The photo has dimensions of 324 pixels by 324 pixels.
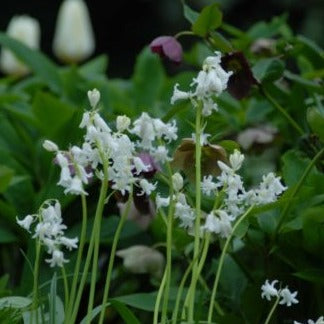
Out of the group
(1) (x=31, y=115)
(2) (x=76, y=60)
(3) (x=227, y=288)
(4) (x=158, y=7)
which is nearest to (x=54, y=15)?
(4) (x=158, y=7)

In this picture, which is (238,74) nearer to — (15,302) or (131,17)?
(15,302)

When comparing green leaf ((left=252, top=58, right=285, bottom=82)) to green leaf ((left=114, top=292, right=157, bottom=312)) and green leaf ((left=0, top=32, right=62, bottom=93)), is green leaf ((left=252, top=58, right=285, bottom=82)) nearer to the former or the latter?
green leaf ((left=114, top=292, right=157, bottom=312))

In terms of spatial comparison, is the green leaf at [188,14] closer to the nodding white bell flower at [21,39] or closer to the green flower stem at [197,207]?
the green flower stem at [197,207]

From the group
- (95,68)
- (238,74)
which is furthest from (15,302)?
(95,68)

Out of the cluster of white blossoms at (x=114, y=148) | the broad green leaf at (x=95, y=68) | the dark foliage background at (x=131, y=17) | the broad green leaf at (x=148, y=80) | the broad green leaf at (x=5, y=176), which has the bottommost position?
the dark foliage background at (x=131, y=17)

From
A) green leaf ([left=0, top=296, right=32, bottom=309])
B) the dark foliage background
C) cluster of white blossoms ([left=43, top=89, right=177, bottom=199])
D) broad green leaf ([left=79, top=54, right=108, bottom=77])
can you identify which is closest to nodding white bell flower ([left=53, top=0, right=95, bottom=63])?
broad green leaf ([left=79, top=54, right=108, bottom=77])

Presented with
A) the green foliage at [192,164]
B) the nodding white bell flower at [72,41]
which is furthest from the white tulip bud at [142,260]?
the nodding white bell flower at [72,41]

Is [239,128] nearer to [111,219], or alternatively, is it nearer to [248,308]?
[111,219]
